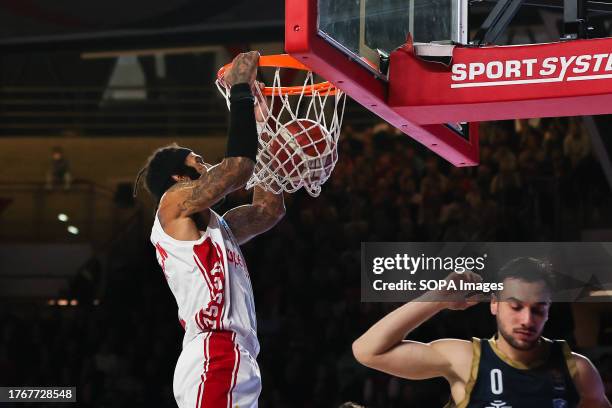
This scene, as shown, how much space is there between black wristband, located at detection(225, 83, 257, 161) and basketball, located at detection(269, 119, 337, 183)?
1.79 ft

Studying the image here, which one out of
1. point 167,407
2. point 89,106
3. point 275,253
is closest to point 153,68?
point 89,106

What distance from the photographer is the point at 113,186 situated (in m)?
11.9

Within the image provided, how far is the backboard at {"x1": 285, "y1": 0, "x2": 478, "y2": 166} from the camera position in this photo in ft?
10.00

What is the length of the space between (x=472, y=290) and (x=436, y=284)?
3.33 metres

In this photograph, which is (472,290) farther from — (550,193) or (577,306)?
(550,193)

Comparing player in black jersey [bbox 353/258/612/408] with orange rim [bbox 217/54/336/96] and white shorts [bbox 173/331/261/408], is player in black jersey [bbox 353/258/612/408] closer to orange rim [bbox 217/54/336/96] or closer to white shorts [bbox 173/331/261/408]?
white shorts [bbox 173/331/261/408]

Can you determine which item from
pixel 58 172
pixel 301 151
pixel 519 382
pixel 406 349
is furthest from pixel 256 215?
pixel 58 172

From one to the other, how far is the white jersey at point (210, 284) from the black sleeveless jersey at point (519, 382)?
758mm

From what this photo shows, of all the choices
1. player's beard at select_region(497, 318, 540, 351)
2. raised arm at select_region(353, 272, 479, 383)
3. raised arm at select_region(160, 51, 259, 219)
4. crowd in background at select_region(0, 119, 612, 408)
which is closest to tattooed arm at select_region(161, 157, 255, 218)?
raised arm at select_region(160, 51, 259, 219)

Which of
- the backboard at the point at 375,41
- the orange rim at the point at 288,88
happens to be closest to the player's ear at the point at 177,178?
the orange rim at the point at 288,88

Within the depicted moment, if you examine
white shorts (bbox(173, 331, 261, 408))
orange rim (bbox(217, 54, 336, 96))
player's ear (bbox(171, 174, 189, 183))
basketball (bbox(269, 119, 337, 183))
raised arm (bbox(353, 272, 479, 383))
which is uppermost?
orange rim (bbox(217, 54, 336, 96))

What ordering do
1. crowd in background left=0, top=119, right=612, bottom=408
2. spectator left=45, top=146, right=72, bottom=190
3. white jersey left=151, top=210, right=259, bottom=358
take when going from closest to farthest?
white jersey left=151, top=210, right=259, bottom=358
crowd in background left=0, top=119, right=612, bottom=408
spectator left=45, top=146, right=72, bottom=190

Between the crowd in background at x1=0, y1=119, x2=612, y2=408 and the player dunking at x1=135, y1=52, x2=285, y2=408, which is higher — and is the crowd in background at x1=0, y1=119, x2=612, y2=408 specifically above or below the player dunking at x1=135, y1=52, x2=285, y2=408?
above

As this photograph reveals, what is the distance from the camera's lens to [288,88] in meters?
4.21
